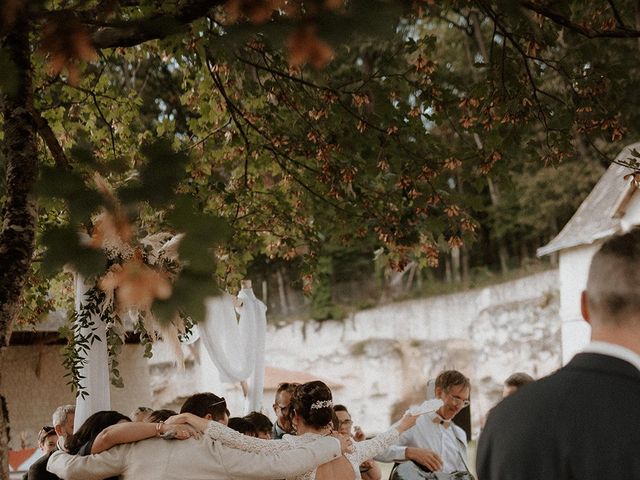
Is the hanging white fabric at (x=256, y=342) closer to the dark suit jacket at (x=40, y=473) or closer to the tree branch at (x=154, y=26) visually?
the dark suit jacket at (x=40, y=473)

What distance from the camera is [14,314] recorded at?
11.7 feet

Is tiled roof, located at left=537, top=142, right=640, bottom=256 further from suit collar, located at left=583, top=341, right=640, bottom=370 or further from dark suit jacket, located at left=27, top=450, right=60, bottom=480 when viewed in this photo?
suit collar, located at left=583, top=341, right=640, bottom=370

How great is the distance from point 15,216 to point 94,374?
84.7 inches

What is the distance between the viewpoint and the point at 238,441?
407cm

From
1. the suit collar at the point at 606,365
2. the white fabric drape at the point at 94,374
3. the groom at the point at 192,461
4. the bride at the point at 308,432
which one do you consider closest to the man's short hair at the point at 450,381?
the bride at the point at 308,432

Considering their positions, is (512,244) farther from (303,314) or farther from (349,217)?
(349,217)

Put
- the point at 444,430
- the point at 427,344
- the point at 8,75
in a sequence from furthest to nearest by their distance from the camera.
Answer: the point at 427,344, the point at 444,430, the point at 8,75

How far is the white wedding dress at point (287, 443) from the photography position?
404cm

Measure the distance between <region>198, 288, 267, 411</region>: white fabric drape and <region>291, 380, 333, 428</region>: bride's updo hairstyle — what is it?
3.03 m

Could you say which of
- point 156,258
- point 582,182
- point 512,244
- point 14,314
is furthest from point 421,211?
point 512,244

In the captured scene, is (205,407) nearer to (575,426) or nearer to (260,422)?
(260,422)

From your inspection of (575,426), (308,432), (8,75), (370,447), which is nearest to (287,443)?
(308,432)

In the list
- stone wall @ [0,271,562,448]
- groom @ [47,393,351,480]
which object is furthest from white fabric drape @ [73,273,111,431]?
stone wall @ [0,271,562,448]

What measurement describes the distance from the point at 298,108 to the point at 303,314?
84.0 feet
